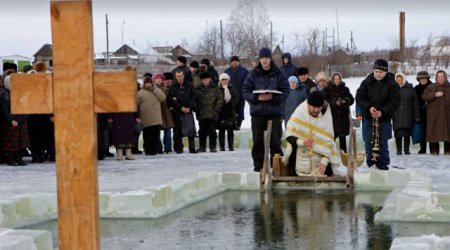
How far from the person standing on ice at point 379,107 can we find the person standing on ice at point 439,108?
3.07 m

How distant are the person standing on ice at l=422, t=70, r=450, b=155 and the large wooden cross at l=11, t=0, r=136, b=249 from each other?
38.5 ft

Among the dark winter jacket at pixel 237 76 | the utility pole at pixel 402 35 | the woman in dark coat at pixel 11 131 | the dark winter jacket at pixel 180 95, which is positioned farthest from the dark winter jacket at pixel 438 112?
the utility pole at pixel 402 35

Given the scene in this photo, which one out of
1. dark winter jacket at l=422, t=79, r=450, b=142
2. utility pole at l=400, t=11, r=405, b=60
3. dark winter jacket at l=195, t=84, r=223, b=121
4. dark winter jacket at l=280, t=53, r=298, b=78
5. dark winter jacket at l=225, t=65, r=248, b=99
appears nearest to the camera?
dark winter jacket at l=422, t=79, r=450, b=142

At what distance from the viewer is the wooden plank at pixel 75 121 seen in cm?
427

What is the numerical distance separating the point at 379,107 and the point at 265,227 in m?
4.72

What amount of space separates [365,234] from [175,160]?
7.57m

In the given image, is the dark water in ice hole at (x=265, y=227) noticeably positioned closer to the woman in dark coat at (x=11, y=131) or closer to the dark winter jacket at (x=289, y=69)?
the woman in dark coat at (x=11, y=131)

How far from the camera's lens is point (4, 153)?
1433 cm

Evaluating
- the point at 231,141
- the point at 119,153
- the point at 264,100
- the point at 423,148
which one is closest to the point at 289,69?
the point at 231,141

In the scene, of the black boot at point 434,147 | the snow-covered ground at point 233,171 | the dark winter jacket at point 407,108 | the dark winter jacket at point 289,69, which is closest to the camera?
the snow-covered ground at point 233,171

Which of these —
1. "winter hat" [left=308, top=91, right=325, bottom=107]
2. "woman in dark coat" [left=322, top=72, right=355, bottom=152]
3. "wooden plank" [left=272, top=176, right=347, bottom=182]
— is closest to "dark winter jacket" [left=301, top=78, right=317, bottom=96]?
"woman in dark coat" [left=322, top=72, right=355, bottom=152]

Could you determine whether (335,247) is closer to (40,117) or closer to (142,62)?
(40,117)

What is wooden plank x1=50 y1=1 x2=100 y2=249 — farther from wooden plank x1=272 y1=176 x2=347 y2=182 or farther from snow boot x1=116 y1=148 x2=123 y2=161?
snow boot x1=116 y1=148 x2=123 y2=161

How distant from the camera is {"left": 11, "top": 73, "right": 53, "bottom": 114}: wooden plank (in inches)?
171
